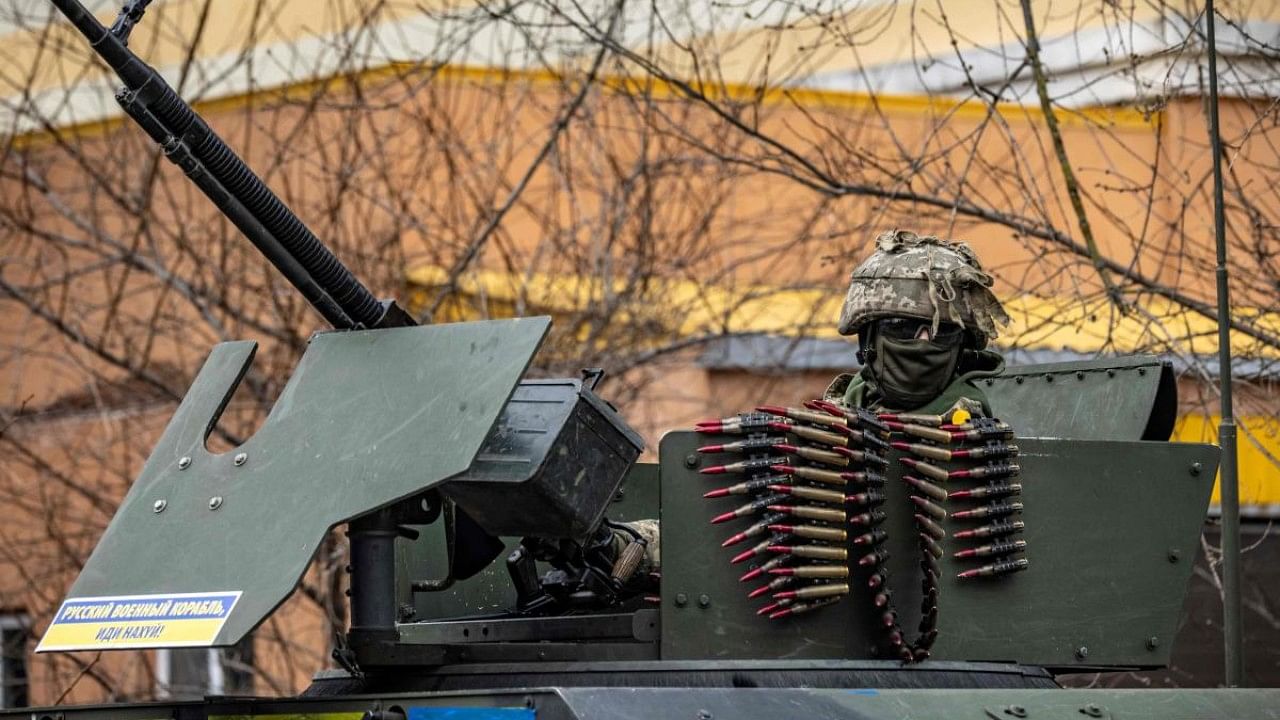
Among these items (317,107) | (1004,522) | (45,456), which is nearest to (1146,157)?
(317,107)

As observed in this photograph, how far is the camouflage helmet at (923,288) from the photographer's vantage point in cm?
658

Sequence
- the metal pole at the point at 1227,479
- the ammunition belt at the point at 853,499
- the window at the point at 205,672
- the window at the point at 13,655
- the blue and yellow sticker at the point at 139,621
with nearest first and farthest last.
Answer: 1. the blue and yellow sticker at the point at 139,621
2. the ammunition belt at the point at 853,499
3. the metal pole at the point at 1227,479
4. the window at the point at 205,672
5. the window at the point at 13,655

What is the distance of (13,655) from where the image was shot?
12398 mm

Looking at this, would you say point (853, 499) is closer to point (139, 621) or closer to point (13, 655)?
point (139, 621)

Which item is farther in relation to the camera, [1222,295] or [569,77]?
[569,77]

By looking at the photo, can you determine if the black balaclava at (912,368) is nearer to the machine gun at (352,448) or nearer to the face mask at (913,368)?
the face mask at (913,368)

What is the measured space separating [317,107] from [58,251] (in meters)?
1.73

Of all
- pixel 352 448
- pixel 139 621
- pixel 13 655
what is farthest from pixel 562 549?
pixel 13 655

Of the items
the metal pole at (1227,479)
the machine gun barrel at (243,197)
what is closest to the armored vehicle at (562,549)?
the machine gun barrel at (243,197)

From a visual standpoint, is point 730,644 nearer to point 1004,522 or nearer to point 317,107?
point 1004,522

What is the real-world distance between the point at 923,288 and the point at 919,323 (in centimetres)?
11

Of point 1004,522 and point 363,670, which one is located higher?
point 1004,522

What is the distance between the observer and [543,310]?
12.5m

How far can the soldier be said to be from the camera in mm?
6578
